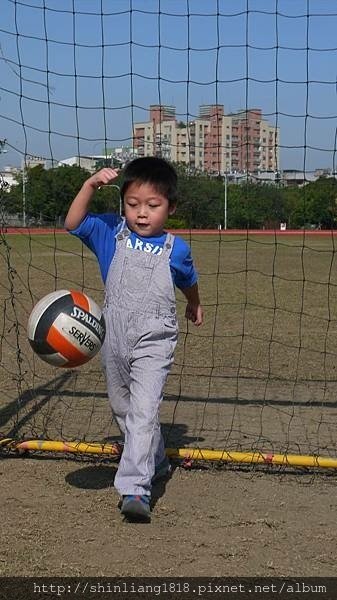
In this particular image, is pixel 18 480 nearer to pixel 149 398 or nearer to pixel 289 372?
pixel 149 398

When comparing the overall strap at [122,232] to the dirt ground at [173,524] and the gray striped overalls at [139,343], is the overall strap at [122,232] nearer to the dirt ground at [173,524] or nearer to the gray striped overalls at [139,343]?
the gray striped overalls at [139,343]

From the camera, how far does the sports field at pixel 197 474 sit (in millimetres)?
3877

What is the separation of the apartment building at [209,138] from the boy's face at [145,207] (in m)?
1.68

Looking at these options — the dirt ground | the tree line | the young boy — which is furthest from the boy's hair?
the dirt ground

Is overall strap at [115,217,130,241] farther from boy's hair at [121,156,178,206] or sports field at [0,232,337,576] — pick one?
sports field at [0,232,337,576]

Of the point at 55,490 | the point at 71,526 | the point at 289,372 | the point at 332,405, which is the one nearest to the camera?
the point at 71,526

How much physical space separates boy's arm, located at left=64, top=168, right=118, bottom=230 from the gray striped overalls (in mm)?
248

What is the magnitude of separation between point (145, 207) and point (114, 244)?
30 cm

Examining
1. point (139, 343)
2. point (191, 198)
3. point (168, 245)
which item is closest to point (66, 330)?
point (139, 343)

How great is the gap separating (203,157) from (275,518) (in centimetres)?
401

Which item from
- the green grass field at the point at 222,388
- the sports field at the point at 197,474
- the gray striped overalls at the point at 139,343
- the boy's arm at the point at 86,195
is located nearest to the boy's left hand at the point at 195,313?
the gray striped overalls at the point at 139,343

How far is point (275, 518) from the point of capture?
14.3ft

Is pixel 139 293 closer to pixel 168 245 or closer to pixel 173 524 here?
pixel 168 245

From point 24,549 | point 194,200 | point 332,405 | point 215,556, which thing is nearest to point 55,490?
point 24,549
